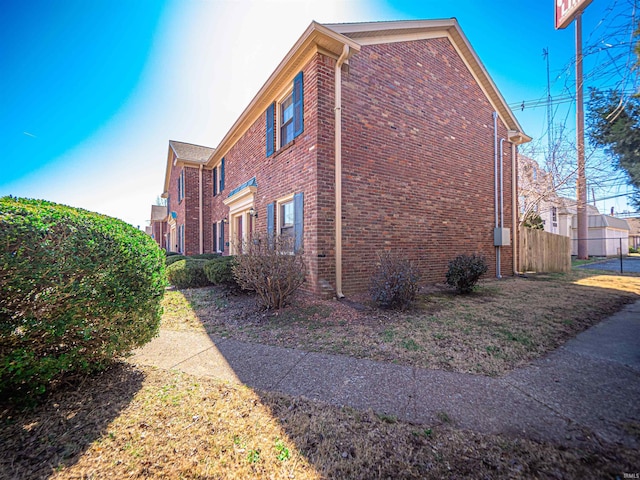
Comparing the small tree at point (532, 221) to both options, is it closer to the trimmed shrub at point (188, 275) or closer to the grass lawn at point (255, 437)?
the grass lawn at point (255, 437)

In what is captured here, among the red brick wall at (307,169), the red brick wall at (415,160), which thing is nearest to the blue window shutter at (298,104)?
the red brick wall at (307,169)

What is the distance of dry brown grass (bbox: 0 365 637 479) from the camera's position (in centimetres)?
164

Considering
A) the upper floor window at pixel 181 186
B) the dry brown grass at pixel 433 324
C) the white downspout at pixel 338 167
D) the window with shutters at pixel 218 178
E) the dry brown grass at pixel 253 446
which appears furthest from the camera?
the upper floor window at pixel 181 186

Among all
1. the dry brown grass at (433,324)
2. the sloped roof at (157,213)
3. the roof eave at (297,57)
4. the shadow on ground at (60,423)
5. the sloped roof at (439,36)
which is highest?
the sloped roof at (439,36)

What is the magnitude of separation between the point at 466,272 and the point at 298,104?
5.72 m

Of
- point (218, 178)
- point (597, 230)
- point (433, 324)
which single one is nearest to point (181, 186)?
point (218, 178)

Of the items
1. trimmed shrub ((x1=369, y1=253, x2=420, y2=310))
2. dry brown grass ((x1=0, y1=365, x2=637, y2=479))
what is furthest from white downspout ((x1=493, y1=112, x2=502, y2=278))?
dry brown grass ((x1=0, y1=365, x2=637, y2=479))

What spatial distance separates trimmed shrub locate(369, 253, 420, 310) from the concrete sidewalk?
221 cm

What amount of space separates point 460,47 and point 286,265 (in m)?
9.25

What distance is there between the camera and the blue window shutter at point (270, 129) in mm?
8180

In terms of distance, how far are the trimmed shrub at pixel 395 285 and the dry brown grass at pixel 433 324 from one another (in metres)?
0.25

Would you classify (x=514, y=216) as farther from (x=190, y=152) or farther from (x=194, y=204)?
(x=190, y=152)

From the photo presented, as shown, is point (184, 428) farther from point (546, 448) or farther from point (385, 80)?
point (385, 80)

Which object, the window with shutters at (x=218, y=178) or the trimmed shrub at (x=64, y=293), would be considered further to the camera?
the window with shutters at (x=218, y=178)
